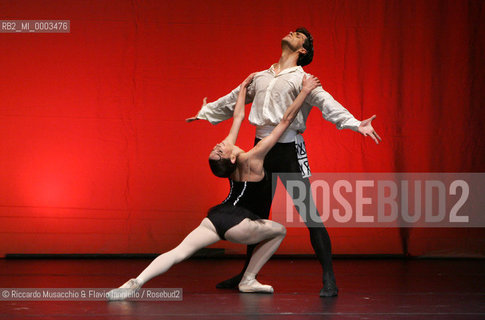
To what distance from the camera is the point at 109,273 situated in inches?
161

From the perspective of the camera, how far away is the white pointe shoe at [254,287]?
3238mm

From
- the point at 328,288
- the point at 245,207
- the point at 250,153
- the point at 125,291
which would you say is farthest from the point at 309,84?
the point at 125,291

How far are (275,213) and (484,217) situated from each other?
182cm

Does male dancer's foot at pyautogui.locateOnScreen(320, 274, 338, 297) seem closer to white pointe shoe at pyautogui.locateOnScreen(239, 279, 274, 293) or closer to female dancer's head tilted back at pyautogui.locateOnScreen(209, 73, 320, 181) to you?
white pointe shoe at pyautogui.locateOnScreen(239, 279, 274, 293)

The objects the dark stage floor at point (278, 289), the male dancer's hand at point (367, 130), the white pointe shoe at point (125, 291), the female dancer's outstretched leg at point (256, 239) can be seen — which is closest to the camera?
the dark stage floor at point (278, 289)

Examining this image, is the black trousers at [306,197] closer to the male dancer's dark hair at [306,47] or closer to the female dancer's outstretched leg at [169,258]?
the female dancer's outstretched leg at [169,258]

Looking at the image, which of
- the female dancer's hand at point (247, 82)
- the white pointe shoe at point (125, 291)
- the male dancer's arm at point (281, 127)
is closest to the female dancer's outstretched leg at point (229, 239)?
the white pointe shoe at point (125, 291)

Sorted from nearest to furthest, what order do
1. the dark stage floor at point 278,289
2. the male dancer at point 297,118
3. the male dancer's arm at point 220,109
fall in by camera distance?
1. the dark stage floor at point 278,289
2. the male dancer at point 297,118
3. the male dancer's arm at point 220,109

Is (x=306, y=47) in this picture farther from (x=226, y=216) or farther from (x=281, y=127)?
(x=226, y=216)

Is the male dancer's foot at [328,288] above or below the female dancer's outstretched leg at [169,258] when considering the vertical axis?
below

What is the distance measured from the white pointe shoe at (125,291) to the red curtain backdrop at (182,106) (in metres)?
2.22

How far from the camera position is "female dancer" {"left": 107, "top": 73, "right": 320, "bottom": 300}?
10.2ft

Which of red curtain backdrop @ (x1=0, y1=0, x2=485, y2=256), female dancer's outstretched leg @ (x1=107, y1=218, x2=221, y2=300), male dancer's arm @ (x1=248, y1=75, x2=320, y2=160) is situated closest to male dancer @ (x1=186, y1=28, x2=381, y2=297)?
male dancer's arm @ (x1=248, y1=75, x2=320, y2=160)

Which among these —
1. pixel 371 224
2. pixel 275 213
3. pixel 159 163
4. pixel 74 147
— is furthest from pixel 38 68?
pixel 371 224
